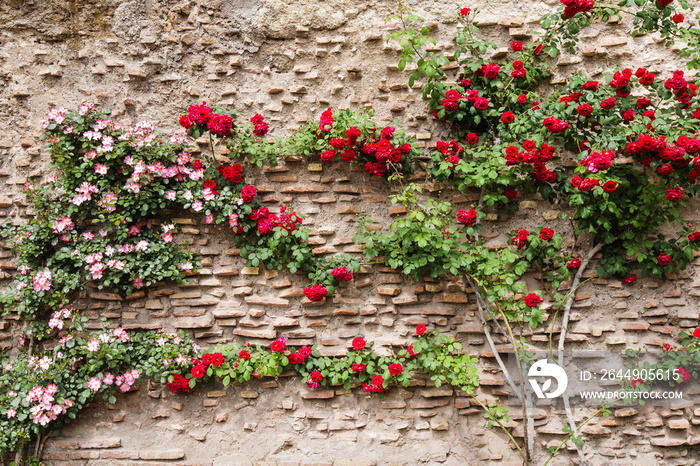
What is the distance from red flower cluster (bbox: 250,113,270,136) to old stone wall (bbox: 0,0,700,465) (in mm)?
215

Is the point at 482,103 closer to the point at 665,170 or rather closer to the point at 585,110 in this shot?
the point at 585,110

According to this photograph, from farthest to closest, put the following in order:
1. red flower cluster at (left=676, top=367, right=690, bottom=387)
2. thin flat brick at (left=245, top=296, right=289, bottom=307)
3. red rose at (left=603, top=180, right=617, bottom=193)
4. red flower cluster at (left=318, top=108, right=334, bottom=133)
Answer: thin flat brick at (left=245, top=296, right=289, bottom=307) < red flower cluster at (left=318, top=108, right=334, bottom=133) < red flower cluster at (left=676, top=367, right=690, bottom=387) < red rose at (left=603, top=180, right=617, bottom=193)

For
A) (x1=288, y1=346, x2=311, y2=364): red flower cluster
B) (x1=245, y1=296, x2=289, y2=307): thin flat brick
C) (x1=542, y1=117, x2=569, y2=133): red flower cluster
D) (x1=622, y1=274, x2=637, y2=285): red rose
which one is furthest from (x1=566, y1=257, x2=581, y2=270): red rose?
(x1=245, y1=296, x2=289, y2=307): thin flat brick

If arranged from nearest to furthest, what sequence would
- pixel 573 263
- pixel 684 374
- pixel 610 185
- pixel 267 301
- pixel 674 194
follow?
1. pixel 610 185
2. pixel 674 194
3. pixel 684 374
4. pixel 573 263
5. pixel 267 301

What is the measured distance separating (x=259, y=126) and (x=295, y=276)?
1.11m

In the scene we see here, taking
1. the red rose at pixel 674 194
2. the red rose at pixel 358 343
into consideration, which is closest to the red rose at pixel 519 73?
the red rose at pixel 674 194

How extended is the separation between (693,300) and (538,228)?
3.91 ft

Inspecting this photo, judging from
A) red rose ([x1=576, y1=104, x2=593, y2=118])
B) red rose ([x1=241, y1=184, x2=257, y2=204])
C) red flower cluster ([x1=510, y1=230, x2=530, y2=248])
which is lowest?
red flower cluster ([x1=510, y1=230, x2=530, y2=248])

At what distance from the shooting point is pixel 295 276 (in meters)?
3.13

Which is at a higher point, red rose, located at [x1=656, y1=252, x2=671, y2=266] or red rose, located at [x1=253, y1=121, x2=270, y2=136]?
red rose, located at [x1=253, y1=121, x2=270, y2=136]

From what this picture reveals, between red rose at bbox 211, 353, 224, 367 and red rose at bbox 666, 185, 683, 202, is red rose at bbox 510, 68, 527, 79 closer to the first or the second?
red rose at bbox 666, 185, 683, 202

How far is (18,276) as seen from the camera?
3033mm

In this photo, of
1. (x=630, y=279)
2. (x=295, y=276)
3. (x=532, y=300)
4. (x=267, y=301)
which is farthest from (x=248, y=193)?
(x=630, y=279)

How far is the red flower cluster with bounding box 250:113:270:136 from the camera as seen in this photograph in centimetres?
300
